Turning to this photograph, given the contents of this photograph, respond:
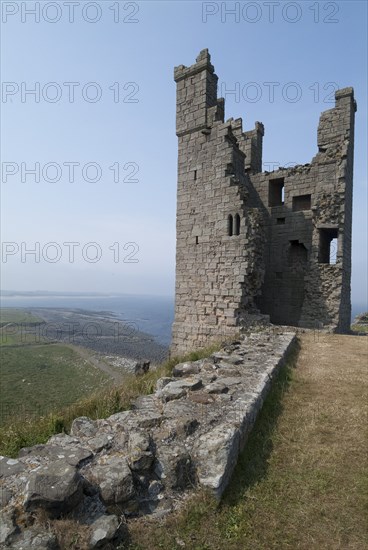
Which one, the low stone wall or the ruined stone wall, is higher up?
the ruined stone wall

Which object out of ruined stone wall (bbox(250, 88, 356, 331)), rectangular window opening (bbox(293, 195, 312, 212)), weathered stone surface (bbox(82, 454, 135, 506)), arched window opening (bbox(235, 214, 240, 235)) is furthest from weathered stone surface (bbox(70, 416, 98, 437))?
rectangular window opening (bbox(293, 195, 312, 212))

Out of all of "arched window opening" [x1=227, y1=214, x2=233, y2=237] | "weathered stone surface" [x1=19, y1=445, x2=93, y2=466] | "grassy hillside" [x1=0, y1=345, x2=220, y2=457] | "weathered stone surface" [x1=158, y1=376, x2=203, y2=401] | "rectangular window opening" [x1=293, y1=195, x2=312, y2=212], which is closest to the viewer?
"weathered stone surface" [x1=19, y1=445, x2=93, y2=466]

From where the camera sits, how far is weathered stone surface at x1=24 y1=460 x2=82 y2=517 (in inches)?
97.6

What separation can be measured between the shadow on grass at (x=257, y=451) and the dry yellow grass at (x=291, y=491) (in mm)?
11

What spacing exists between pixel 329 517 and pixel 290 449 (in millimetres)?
1082

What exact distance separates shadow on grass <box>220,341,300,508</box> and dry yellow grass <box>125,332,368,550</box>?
11 millimetres

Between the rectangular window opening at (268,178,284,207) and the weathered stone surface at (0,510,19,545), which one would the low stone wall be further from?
the rectangular window opening at (268,178,284,207)

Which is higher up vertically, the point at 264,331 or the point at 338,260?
the point at 338,260

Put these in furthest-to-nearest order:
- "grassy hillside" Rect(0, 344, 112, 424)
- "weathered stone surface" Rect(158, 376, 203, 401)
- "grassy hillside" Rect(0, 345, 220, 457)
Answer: "grassy hillside" Rect(0, 344, 112, 424) < "weathered stone surface" Rect(158, 376, 203, 401) < "grassy hillside" Rect(0, 345, 220, 457)

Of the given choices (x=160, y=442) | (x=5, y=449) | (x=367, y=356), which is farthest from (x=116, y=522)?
(x=367, y=356)

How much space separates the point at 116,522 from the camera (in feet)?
8.45

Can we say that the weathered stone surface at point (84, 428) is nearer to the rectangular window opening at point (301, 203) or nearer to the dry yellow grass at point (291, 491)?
the dry yellow grass at point (291, 491)

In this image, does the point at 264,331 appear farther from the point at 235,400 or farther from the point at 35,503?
the point at 35,503

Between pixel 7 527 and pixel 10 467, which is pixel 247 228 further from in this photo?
pixel 7 527
